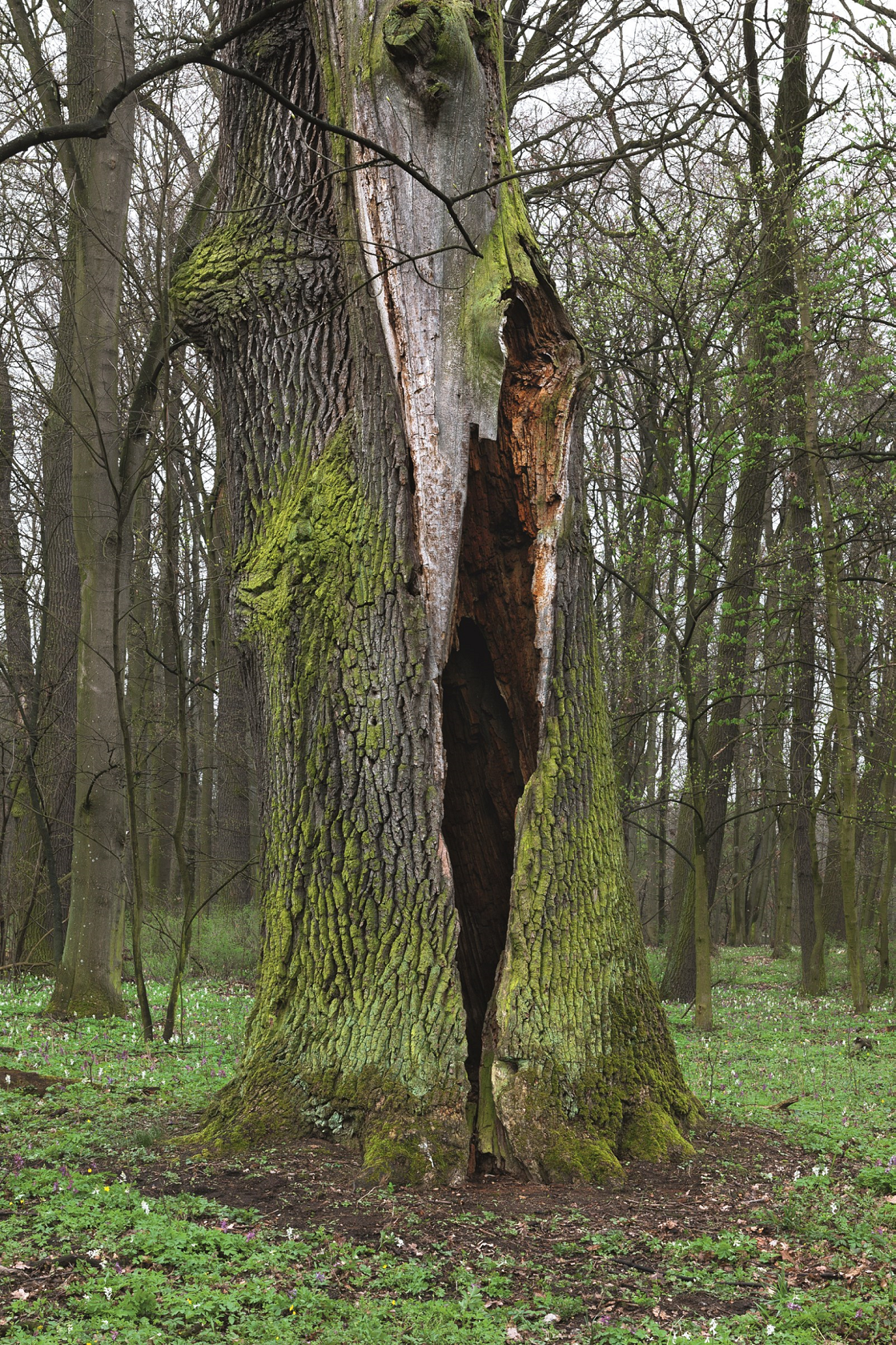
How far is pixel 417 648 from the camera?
4266 millimetres

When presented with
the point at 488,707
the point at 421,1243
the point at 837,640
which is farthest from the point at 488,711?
the point at 837,640

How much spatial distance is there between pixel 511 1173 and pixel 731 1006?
Result: 8609 millimetres

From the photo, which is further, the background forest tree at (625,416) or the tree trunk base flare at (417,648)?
the background forest tree at (625,416)

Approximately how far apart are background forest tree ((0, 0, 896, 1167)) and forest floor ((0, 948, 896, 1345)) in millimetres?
2361

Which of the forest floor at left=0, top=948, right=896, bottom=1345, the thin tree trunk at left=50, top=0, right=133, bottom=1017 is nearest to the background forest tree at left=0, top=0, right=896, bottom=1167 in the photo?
the thin tree trunk at left=50, top=0, right=133, bottom=1017

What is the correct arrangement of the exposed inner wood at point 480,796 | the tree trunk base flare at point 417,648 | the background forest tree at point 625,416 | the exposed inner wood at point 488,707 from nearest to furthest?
the tree trunk base flare at point 417,648 < the exposed inner wood at point 488,707 < the exposed inner wood at point 480,796 < the background forest tree at point 625,416

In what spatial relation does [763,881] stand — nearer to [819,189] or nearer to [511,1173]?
[819,189]

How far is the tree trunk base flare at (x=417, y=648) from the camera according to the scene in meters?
4.06

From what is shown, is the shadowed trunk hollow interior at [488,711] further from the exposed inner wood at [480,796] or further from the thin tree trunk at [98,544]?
the thin tree trunk at [98,544]

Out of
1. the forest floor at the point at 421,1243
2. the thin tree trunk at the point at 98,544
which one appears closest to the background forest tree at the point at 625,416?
the thin tree trunk at the point at 98,544

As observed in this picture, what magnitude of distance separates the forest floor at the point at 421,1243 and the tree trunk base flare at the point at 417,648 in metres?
0.27

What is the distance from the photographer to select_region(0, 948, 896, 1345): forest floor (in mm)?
2801

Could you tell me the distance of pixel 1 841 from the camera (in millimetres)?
9797

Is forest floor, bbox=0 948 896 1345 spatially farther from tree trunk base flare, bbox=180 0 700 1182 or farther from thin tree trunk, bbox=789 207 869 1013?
thin tree trunk, bbox=789 207 869 1013
